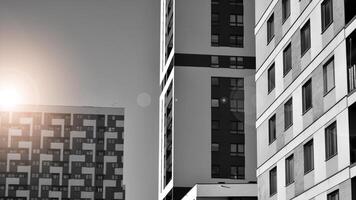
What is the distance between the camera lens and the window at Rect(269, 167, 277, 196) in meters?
45.0

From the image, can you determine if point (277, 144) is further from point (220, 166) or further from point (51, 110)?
point (51, 110)

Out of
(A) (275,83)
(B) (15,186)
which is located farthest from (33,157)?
(A) (275,83)

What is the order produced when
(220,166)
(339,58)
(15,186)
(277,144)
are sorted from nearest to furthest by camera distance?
(339,58)
(277,144)
(220,166)
(15,186)

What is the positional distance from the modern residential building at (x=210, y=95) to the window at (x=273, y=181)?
50125 mm

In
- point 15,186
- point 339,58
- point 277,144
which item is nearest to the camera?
point 339,58

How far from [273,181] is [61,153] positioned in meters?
137

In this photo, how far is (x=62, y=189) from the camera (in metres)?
175

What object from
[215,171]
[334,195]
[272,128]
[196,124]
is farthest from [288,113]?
[196,124]

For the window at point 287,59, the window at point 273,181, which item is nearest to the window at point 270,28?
the window at point 287,59

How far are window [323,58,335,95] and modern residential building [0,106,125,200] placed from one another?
13889 centimetres

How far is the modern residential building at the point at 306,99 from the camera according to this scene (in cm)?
3475

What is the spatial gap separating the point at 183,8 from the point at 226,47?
24.0ft

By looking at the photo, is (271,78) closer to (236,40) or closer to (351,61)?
(351,61)

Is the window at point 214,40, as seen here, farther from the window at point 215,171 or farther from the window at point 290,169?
the window at point 290,169
